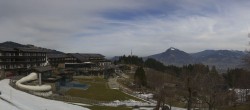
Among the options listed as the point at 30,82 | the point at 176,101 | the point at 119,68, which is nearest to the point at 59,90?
the point at 30,82

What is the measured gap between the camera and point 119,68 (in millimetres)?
171375

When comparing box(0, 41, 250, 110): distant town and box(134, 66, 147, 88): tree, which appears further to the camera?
box(134, 66, 147, 88): tree

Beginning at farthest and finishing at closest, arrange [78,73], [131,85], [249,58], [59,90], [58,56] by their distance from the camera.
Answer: [58,56] < [78,73] < [131,85] < [59,90] < [249,58]

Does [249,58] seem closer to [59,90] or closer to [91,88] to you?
[59,90]

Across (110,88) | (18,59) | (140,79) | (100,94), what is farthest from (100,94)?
(18,59)

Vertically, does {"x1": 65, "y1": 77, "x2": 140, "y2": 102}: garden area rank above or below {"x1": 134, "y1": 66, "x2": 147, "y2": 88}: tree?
below

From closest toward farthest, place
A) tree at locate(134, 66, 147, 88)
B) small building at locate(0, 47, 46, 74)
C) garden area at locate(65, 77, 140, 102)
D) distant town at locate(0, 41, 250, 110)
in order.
→ distant town at locate(0, 41, 250, 110) < garden area at locate(65, 77, 140, 102) < small building at locate(0, 47, 46, 74) < tree at locate(134, 66, 147, 88)

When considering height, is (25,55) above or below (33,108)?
above

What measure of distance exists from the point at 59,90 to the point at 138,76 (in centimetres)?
3844

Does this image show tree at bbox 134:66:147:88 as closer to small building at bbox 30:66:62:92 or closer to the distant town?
the distant town

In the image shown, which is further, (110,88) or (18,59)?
(18,59)

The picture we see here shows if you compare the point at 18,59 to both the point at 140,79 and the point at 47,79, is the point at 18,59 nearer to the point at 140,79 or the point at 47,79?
the point at 47,79

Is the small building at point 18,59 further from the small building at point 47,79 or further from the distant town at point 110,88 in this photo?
the small building at point 47,79

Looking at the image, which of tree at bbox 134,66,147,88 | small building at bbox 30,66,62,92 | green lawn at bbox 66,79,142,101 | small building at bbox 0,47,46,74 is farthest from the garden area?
small building at bbox 0,47,46,74
